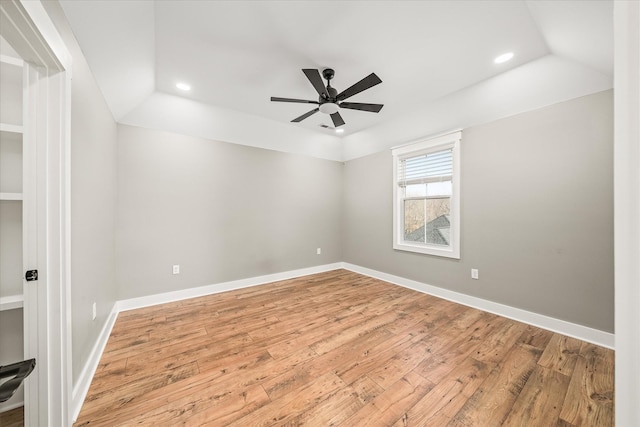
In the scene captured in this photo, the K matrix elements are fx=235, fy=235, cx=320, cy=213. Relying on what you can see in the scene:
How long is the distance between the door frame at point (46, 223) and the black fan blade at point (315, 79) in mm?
1614

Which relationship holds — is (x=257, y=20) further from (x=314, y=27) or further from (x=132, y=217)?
(x=132, y=217)

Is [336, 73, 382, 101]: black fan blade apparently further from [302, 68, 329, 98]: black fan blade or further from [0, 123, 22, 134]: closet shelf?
[0, 123, 22, 134]: closet shelf

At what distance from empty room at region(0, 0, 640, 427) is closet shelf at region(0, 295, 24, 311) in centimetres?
1

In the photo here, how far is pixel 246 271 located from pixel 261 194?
4.13 feet

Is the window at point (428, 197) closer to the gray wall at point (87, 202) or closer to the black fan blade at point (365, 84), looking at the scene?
the black fan blade at point (365, 84)

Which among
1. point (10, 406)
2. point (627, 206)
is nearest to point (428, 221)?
point (627, 206)

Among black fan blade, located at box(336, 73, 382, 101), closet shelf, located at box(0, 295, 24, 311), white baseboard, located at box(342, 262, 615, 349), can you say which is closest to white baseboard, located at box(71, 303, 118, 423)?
closet shelf, located at box(0, 295, 24, 311)

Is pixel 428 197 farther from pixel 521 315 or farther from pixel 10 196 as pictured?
pixel 10 196

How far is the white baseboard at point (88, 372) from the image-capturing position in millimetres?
1417

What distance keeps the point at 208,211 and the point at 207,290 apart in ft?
3.72

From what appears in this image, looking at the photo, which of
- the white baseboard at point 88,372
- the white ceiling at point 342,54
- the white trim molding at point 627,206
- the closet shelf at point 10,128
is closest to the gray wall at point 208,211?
the white ceiling at point 342,54

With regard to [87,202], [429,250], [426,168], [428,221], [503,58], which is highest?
[503,58]

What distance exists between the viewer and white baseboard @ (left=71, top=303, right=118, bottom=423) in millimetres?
1417

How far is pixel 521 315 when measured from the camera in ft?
8.47
